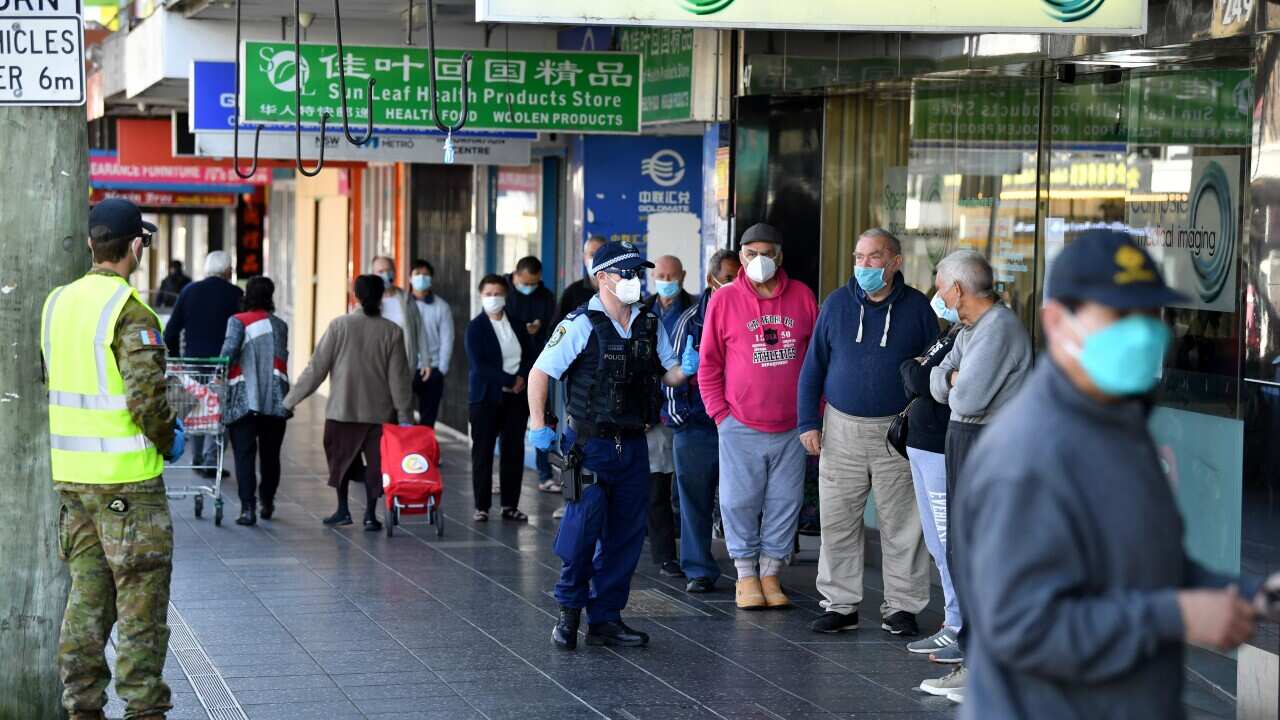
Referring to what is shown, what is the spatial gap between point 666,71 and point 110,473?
24.6 feet

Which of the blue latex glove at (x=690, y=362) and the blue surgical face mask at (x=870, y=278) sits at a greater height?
the blue surgical face mask at (x=870, y=278)

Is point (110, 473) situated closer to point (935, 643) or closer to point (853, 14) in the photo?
point (853, 14)

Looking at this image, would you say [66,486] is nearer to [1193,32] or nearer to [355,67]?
[1193,32]

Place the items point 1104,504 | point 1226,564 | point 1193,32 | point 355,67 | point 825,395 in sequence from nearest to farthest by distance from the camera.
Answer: point 1104,504, point 1193,32, point 1226,564, point 825,395, point 355,67

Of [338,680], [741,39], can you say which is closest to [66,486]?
[338,680]

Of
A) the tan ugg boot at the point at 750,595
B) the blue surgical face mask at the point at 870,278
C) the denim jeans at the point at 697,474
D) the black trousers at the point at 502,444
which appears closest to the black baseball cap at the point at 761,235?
the blue surgical face mask at the point at 870,278

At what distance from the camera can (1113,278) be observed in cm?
333

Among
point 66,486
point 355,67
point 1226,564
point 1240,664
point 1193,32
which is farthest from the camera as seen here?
point 355,67

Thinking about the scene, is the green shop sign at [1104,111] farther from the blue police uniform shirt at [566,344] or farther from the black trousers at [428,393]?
the black trousers at [428,393]

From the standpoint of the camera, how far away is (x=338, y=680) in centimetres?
795

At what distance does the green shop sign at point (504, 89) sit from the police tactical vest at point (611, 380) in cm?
449

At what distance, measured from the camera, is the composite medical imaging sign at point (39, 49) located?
6582 mm

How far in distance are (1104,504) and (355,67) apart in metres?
10.3

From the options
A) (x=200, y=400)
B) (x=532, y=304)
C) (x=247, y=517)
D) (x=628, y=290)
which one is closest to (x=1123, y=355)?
(x=628, y=290)
